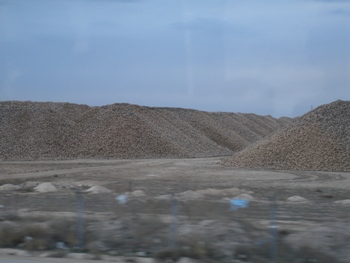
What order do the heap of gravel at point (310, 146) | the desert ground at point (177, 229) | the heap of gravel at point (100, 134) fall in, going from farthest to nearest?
1. the heap of gravel at point (100, 134)
2. the heap of gravel at point (310, 146)
3. the desert ground at point (177, 229)

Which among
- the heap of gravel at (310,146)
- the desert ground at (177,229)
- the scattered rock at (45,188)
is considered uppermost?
the heap of gravel at (310,146)

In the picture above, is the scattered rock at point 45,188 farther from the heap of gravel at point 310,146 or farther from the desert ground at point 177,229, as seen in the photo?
the heap of gravel at point 310,146

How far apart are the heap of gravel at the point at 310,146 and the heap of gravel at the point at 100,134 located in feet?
62.9

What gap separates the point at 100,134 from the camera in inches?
2749

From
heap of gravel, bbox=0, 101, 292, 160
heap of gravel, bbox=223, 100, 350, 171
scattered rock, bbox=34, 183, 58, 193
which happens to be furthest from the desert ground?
heap of gravel, bbox=0, 101, 292, 160

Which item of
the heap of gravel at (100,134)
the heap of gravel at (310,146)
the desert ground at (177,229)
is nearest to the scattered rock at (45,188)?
the desert ground at (177,229)

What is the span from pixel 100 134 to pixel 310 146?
99.5 ft

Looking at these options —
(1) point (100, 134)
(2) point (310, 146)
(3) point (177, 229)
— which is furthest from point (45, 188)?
(1) point (100, 134)

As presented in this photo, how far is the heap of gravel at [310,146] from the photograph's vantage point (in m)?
44.4

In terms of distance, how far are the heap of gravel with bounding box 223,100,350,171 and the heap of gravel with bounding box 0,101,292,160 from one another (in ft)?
62.9

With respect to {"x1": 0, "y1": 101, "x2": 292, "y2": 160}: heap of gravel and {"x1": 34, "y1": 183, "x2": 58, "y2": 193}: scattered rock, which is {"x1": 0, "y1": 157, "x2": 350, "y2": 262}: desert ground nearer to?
{"x1": 34, "y1": 183, "x2": 58, "y2": 193}: scattered rock

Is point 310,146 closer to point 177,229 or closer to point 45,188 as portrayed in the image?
point 45,188

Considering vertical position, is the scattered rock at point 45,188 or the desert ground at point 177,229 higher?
the scattered rock at point 45,188

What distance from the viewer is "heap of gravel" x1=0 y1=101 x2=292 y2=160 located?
214 ft
